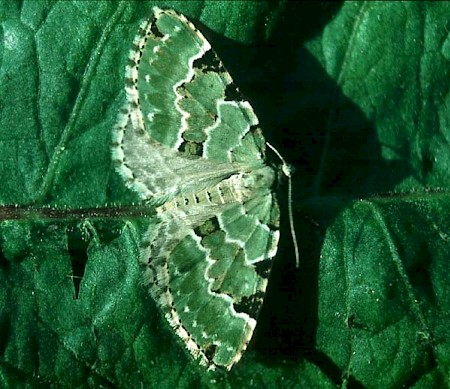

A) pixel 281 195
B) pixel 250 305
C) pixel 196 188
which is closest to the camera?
pixel 250 305

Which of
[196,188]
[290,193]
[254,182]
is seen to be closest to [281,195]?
[290,193]

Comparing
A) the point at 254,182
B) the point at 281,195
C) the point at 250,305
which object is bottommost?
the point at 250,305

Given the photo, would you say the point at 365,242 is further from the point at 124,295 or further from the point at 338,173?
the point at 124,295

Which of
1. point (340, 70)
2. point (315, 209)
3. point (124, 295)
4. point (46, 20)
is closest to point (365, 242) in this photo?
point (315, 209)

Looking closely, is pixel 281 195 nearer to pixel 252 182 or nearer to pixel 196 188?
pixel 252 182

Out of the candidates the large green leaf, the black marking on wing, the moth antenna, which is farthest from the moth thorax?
the black marking on wing

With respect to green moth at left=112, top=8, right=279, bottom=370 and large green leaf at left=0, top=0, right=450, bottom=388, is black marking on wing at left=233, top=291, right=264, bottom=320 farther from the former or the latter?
large green leaf at left=0, top=0, right=450, bottom=388
